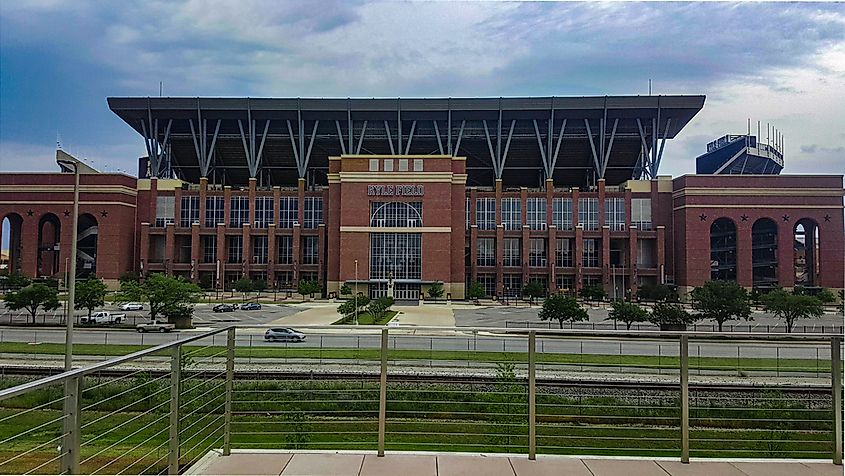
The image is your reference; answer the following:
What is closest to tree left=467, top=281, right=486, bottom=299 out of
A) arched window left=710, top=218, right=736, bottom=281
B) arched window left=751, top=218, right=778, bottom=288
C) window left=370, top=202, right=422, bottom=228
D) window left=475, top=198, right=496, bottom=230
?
window left=475, top=198, right=496, bottom=230

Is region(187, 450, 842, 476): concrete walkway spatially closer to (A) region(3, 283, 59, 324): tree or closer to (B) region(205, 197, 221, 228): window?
(A) region(3, 283, 59, 324): tree

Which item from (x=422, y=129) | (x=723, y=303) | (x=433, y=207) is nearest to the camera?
(x=723, y=303)

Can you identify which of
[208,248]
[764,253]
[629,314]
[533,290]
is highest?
[208,248]

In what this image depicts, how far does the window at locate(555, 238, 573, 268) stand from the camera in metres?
70.1

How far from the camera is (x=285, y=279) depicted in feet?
234

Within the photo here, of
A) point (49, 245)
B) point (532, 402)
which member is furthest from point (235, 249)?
point (532, 402)

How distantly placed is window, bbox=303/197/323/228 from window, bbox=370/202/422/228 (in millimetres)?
9337

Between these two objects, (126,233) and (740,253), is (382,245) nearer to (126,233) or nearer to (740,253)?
(126,233)

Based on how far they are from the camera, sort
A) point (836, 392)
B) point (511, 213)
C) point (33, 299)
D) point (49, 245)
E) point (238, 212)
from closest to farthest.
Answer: point (836, 392) < point (33, 299) < point (511, 213) < point (238, 212) < point (49, 245)

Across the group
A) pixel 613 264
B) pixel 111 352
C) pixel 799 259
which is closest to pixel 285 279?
pixel 613 264

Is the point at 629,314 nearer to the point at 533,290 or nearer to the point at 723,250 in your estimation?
the point at 533,290

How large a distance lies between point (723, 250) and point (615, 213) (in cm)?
1356

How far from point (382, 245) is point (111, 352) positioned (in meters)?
44.7

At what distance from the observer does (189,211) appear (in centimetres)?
7212
